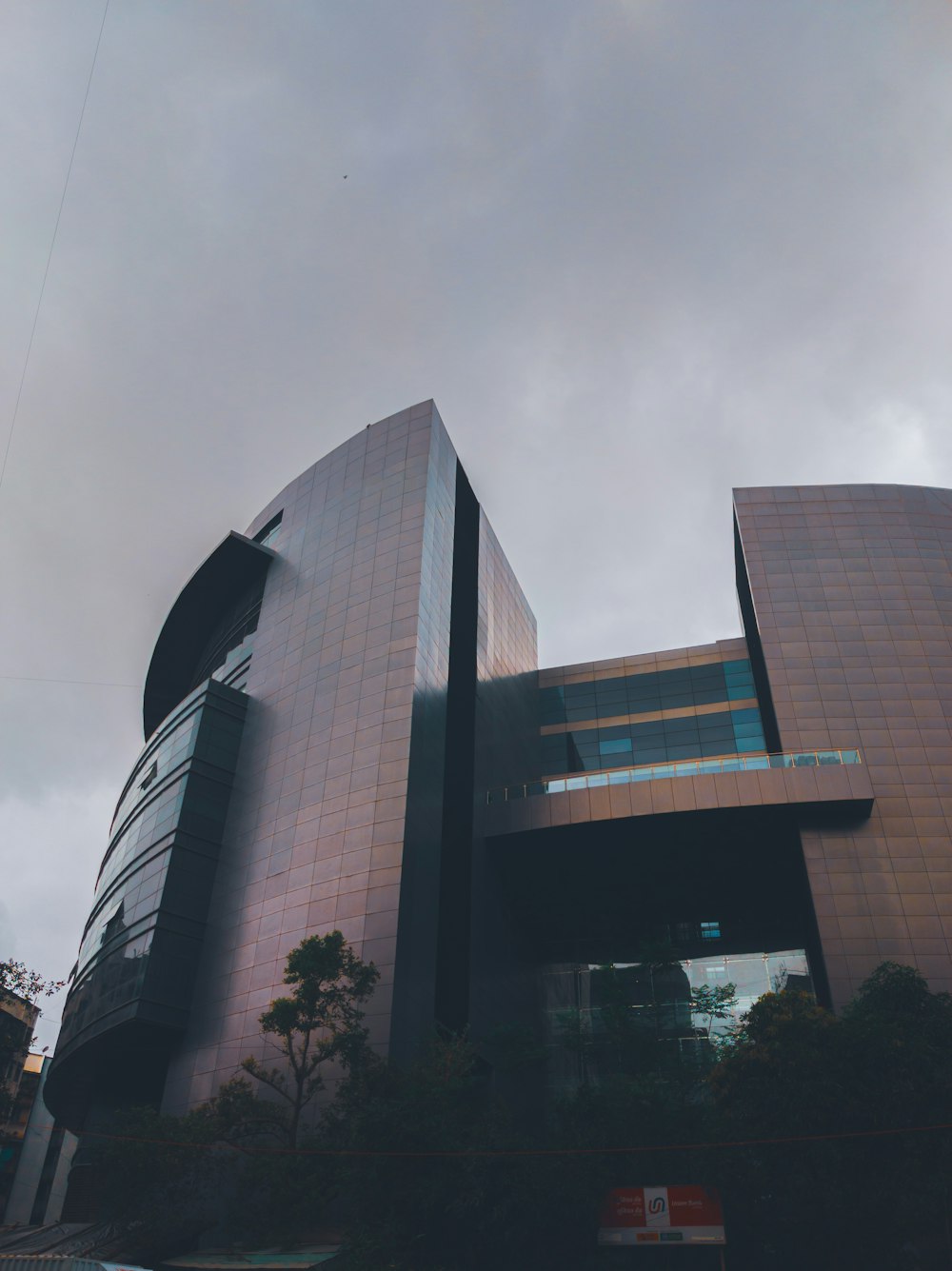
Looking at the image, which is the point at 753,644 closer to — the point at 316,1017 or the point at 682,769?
the point at 682,769

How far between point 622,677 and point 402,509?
24043mm

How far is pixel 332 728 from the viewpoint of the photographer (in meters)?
50.3

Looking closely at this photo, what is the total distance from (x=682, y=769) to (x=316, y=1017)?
24982mm

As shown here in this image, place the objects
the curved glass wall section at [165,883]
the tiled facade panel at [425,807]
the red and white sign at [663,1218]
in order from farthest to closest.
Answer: the curved glass wall section at [165,883] → the tiled facade panel at [425,807] → the red and white sign at [663,1218]

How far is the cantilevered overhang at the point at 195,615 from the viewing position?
67.5 meters

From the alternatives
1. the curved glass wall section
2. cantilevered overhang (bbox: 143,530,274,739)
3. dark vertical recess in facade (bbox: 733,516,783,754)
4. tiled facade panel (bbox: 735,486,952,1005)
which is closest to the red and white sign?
tiled facade panel (bbox: 735,486,952,1005)

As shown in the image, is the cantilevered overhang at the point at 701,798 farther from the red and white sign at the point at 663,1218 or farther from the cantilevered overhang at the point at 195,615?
the cantilevered overhang at the point at 195,615

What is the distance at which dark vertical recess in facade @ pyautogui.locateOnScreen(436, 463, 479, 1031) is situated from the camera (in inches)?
1833

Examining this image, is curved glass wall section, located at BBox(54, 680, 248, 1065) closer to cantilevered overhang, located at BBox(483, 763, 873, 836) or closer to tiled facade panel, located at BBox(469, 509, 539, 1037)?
tiled facade panel, located at BBox(469, 509, 539, 1037)

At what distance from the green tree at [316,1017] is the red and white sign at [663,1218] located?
11.0 meters

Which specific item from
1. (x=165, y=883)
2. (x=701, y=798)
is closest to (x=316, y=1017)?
(x=165, y=883)

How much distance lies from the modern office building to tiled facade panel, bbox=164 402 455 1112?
178 millimetres

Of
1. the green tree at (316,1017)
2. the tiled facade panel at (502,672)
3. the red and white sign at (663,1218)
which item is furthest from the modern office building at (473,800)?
the red and white sign at (663,1218)

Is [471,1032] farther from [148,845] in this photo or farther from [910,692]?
[910,692]
